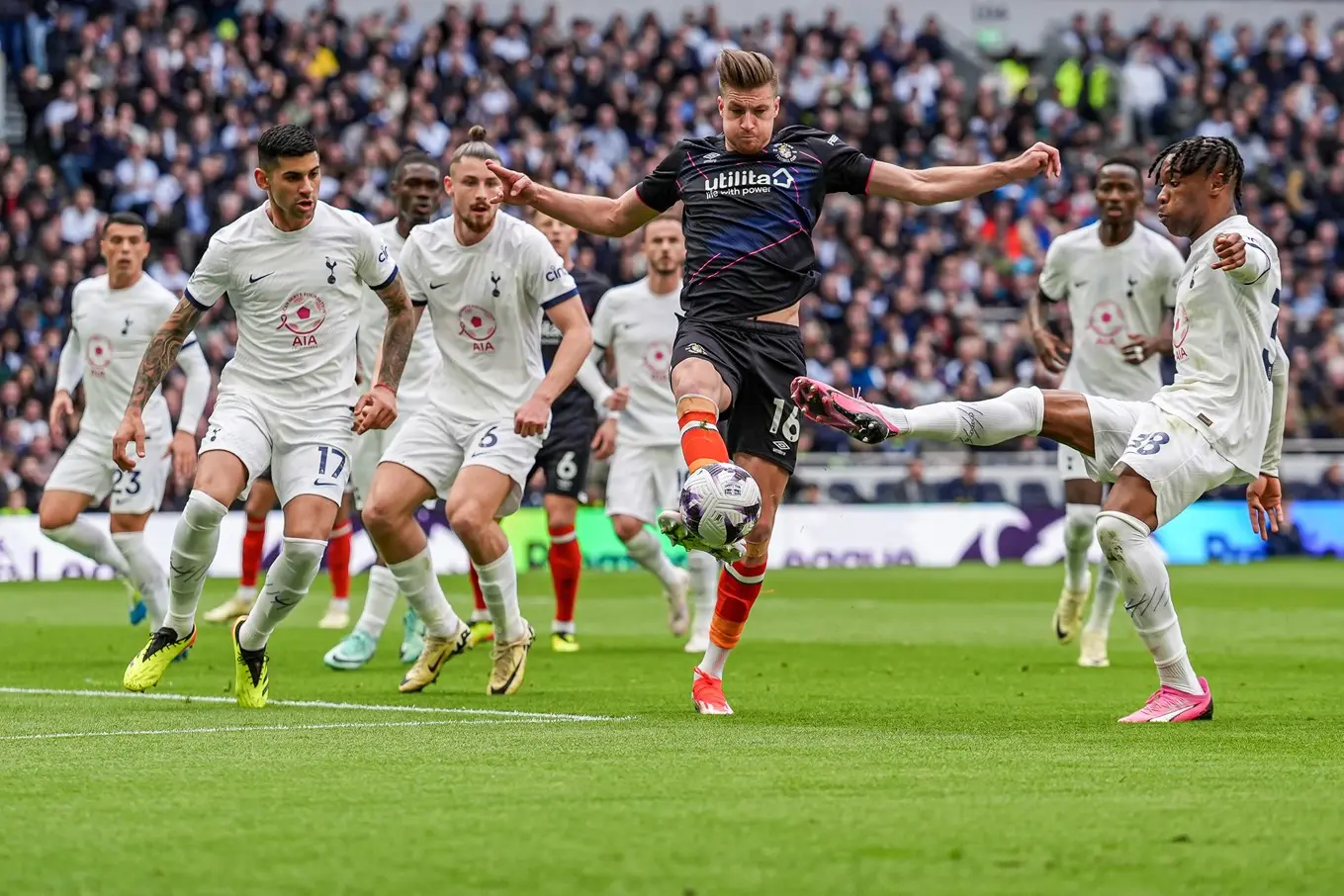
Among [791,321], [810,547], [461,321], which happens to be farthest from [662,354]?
[810,547]

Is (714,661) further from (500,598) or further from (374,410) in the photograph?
(374,410)

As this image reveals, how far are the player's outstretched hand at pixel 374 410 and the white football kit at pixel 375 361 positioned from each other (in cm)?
286

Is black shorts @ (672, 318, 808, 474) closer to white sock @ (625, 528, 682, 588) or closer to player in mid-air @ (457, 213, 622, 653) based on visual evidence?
player in mid-air @ (457, 213, 622, 653)

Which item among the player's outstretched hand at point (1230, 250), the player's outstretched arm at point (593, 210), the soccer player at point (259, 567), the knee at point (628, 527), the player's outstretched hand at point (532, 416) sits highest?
the player's outstretched arm at point (593, 210)

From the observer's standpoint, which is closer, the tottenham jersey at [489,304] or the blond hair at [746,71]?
the blond hair at [746,71]

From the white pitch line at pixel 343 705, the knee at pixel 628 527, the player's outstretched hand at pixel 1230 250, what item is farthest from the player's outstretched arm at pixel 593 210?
the knee at pixel 628 527

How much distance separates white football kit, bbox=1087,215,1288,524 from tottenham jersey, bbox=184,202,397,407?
3.53 metres

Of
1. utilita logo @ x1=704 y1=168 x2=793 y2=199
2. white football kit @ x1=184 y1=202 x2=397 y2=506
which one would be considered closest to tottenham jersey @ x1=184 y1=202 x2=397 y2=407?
white football kit @ x1=184 y1=202 x2=397 y2=506

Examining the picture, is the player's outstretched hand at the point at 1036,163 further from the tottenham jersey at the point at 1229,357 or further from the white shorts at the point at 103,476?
the white shorts at the point at 103,476

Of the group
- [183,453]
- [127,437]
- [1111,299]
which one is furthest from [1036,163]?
[183,453]

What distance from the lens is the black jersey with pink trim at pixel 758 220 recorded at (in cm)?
861

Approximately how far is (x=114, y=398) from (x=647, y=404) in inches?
151

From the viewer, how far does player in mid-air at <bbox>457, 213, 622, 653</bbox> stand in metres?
13.7

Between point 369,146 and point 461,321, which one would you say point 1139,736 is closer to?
point 461,321
